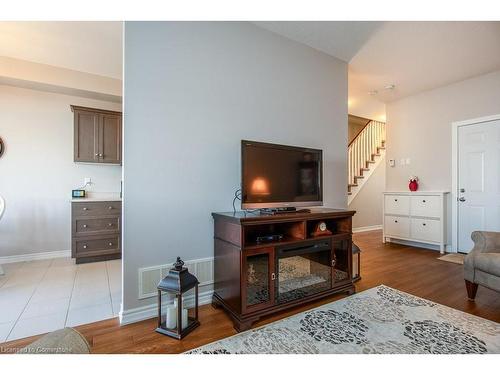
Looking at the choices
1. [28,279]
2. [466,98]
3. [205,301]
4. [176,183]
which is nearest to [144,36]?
[176,183]

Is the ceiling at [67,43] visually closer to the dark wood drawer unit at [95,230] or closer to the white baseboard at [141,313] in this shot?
the dark wood drawer unit at [95,230]

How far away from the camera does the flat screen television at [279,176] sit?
203cm

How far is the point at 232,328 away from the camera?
1.77 metres

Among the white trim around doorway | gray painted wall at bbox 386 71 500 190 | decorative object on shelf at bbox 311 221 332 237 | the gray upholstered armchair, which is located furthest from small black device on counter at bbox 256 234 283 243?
gray painted wall at bbox 386 71 500 190

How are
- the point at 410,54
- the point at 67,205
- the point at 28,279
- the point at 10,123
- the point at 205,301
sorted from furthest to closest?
the point at 67,205 < the point at 10,123 < the point at 410,54 < the point at 28,279 < the point at 205,301

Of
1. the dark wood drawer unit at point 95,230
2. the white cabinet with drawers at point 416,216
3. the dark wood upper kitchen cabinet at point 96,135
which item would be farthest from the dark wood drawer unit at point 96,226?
the white cabinet with drawers at point 416,216

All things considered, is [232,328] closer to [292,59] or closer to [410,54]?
[292,59]

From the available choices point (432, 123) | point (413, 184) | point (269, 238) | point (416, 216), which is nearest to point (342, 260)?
point (269, 238)

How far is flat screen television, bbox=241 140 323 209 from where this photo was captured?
2029 millimetres

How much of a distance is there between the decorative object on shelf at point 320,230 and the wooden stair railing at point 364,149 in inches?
140

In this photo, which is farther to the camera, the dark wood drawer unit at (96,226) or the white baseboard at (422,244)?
the white baseboard at (422,244)

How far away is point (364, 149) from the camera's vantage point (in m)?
5.93

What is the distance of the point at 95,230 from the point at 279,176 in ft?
9.06
